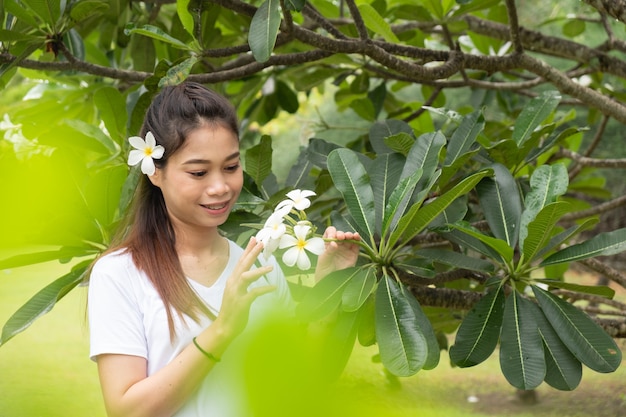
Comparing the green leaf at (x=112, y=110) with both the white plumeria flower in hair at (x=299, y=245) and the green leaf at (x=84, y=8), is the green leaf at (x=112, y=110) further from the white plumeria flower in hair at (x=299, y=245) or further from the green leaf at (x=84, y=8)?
the white plumeria flower in hair at (x=299, y=245)

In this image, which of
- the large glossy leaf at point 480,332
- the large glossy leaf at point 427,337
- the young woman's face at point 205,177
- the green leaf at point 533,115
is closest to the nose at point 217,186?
the young woman's face at point 205,177

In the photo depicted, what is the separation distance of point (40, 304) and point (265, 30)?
0.56 metres

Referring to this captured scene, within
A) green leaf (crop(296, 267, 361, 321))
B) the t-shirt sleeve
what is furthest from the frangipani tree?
the t-shirt sleeve

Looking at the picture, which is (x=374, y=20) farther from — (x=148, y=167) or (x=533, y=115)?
(x=148, y=167)

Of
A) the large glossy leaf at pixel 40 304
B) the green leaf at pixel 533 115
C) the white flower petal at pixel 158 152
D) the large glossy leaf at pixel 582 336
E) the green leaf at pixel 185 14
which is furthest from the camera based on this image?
the green leaf at pixel 533 115

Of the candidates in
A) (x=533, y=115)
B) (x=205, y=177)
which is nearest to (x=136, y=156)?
(x=205, y=177)

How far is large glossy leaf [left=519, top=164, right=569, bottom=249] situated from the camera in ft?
3.65

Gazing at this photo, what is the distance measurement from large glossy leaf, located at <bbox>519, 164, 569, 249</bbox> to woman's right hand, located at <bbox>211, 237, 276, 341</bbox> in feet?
1.77

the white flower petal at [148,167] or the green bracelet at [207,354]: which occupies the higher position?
the white flower petal at [148,167]

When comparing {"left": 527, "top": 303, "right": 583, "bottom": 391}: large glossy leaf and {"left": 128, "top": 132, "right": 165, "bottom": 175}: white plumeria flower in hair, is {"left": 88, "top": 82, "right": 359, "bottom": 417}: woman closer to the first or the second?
{"left": 128, "top": 132, "right": 165, "bottom": 175}: white plumeria flower in hair

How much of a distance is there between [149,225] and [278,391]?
2.81 feet

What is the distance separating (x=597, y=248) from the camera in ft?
3.51

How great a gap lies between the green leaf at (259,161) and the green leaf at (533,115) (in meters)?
0.46

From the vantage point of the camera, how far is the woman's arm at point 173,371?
0.70 m
